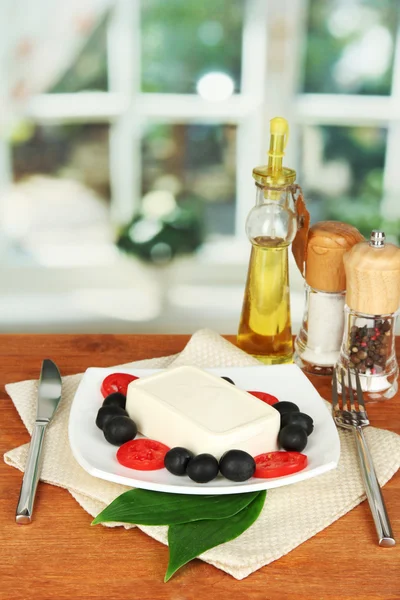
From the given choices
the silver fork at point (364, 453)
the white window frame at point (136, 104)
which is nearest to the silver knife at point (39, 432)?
the silver fork at point (364, 453)

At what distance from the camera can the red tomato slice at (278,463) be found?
83 cm

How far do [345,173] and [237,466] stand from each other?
185 centimetres

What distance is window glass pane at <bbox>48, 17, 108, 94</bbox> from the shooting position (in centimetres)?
241

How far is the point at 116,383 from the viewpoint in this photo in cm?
101

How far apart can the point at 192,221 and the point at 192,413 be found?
1736 millimetres

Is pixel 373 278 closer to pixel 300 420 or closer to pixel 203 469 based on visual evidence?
pixel 300 420

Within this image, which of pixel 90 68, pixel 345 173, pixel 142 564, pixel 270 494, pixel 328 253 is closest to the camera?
pixel 142 564

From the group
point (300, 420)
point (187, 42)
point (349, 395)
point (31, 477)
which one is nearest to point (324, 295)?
point (349, 395)

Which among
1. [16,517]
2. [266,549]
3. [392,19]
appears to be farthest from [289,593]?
[392,19]

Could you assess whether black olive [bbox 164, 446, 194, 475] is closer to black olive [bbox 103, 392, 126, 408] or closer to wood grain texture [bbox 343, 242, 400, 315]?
black olive [bbox 103, 392, 126, 408]

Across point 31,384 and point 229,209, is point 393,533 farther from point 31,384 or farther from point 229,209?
point 229,209

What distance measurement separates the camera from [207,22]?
2416mm

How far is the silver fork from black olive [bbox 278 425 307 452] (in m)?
0.07

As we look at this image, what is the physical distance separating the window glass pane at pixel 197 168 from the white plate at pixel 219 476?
4.91 feet
